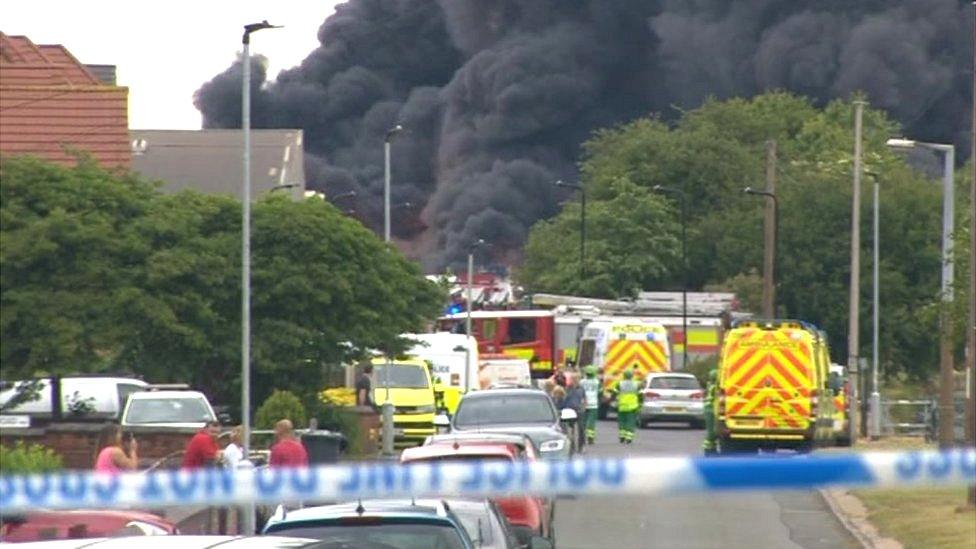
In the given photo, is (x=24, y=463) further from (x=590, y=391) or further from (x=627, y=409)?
(x=627, y=409)

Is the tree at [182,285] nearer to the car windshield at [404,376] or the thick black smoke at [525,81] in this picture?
the car windshield at [404,376]

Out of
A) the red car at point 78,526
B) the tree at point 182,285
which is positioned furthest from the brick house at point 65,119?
the red car at point 78,526

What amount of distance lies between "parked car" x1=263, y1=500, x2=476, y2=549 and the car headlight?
54.1 feet

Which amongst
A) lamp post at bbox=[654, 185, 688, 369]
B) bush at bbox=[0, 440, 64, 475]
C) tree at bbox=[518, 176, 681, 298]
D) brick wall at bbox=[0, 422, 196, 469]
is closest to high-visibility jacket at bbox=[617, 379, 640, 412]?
brick wall at bbox=[0, 422, 196, 469]

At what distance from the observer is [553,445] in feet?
90.9

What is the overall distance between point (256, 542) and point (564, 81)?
11848cm

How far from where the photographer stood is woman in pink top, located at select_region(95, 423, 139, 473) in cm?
1677

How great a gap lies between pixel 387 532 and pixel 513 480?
787cm

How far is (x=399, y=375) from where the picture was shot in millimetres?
43188

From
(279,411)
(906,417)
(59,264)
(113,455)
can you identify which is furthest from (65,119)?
(113,455)

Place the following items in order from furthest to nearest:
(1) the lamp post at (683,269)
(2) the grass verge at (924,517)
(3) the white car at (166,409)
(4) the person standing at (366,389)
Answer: (1) the lamp post at (683,269), (4) the person standing at (366,389), (3) the white car at (166,409), (2) the grass verge at (924,517)

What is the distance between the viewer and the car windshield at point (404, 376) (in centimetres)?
4278

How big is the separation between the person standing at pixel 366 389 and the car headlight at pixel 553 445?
1287cm

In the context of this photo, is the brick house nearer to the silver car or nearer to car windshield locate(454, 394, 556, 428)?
car windshield locate(454, 394, 556, 428)
